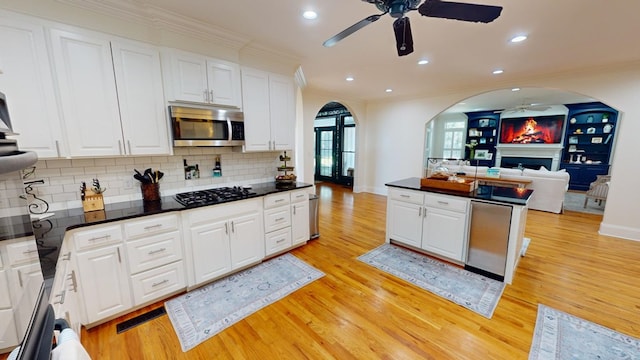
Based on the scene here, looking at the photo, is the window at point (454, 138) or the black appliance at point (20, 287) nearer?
the black appliance at point (20, 287)

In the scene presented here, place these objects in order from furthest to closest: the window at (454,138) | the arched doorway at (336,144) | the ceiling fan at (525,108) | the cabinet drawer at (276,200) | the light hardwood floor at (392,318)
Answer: the window at (454,138)
the arched doorway at (336,144)
the ceiling fan at (525,108)
the cabinet drawer at (276,200)
the light hardwood floor at (392,318)

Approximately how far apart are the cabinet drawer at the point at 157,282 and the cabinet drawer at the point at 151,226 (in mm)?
363

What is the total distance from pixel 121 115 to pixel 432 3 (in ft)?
8.67

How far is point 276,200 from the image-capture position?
3.09 m

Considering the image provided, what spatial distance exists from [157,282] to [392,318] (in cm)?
216

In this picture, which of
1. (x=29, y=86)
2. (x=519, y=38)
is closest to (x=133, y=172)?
(x=29, y=86)

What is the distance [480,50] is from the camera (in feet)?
10.5

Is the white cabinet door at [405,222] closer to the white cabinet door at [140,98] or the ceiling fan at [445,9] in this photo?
the ceiling fan at [445,9]

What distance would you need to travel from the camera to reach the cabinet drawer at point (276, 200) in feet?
9.82

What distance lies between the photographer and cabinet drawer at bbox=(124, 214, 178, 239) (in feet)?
6.84

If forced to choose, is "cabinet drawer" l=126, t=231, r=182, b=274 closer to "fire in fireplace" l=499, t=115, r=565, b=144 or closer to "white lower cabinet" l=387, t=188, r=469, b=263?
"white lower cabinet" l=387, t=188, r=469, b=263

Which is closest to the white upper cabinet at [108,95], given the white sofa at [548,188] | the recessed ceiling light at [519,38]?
the recessed ceiling light at [519,38]

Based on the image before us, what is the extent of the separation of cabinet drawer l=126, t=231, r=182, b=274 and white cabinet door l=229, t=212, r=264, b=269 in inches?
21.4

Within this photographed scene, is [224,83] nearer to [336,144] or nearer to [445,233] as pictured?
[445,233]
